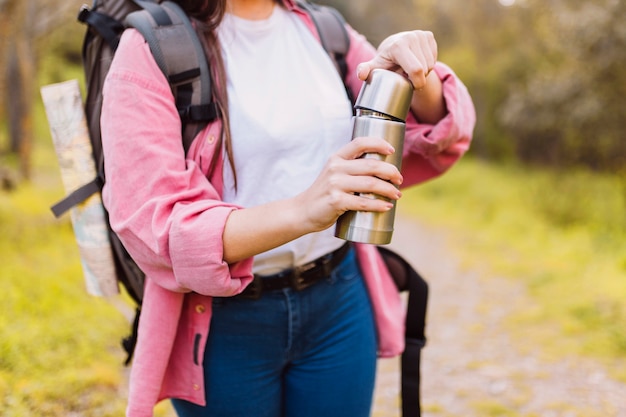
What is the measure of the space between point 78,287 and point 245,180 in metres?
3.93

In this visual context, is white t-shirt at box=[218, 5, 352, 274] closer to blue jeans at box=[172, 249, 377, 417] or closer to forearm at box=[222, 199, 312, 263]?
blue jeans at box=[172, 249, 377, 417]

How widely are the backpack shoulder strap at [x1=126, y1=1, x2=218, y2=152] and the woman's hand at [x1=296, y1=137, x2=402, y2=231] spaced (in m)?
0.39

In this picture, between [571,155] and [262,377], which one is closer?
[262,377]

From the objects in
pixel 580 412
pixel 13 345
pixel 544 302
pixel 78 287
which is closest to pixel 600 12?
pixel 544 302

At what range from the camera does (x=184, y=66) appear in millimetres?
1352

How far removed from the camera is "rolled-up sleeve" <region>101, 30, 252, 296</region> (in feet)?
3.88

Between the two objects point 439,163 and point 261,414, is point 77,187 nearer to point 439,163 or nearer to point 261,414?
point 261,414

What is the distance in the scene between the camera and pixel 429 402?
3.91m

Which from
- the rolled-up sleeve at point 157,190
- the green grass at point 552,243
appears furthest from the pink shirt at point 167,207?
the green grass at point 552,243

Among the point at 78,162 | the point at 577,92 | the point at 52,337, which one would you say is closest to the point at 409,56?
the point at 78,162

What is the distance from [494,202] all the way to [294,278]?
963 centimetres

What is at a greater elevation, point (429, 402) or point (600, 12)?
point (600, 12)

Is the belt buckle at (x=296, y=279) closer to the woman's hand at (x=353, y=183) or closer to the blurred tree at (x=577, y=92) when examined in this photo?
the woman's hand at (x=353, y=183)

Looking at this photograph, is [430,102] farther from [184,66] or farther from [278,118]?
[184,66]
